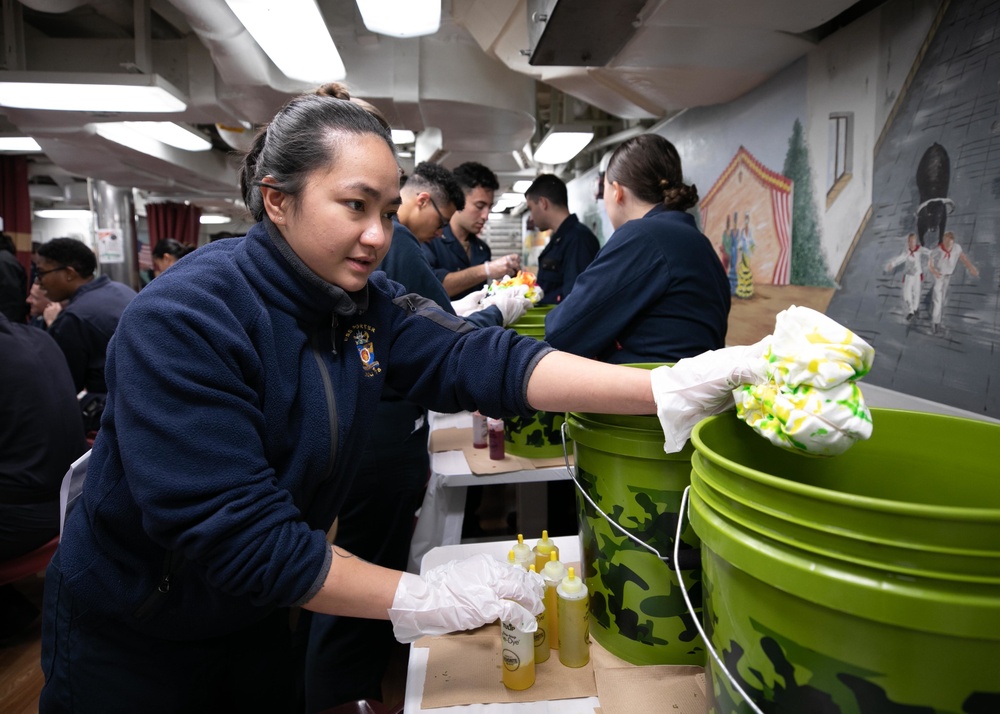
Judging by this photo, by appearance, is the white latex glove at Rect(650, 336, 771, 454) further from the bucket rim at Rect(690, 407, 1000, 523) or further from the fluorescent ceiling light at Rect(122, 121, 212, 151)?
the fluorescent ceiling light at Rect(122, 121, 212, 151)

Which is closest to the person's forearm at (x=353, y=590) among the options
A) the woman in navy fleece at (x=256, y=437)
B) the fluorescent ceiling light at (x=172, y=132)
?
the woman in navy fleece at (x=256, y=437)

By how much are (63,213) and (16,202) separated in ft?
15.0

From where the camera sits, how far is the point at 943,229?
1.89 meters

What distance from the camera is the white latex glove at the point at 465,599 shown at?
3.08 ft

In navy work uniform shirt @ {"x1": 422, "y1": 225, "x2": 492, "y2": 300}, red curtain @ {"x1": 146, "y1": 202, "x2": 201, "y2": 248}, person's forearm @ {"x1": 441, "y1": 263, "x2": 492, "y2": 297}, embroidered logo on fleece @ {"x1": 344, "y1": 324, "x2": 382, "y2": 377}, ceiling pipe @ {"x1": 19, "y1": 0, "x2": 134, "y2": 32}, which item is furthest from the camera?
red curtain @ {"x1": 146, "y1": 202, "x2": 201, "y2": 248}

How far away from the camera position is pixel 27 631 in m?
2.72

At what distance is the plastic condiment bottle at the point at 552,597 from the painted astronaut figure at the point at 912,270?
1.76m

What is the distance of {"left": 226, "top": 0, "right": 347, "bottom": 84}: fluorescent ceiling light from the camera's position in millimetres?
2551

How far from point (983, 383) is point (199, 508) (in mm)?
2165

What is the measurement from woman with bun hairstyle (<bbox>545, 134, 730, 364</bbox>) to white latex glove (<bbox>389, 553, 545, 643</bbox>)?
982 millimetres

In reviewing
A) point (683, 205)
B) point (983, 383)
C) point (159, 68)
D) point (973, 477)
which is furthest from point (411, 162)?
point (973, 477)

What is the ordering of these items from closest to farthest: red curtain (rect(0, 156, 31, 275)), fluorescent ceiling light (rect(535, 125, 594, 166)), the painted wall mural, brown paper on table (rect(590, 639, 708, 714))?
brown paper on table (rect(590, 639, 708, 714)) → the painted wall mural → fluorescent ceiling light (rect(535, 125, 594, 166)) → red curtain (rect(0, 156, 31, 275))

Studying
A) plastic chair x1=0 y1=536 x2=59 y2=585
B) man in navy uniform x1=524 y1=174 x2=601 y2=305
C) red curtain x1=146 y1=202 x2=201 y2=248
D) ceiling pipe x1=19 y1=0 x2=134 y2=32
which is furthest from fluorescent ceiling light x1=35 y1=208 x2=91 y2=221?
plastic chair x1=0 y1=536 x2=59 y2=585

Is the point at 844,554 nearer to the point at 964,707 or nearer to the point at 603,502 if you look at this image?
the point at 964,707
